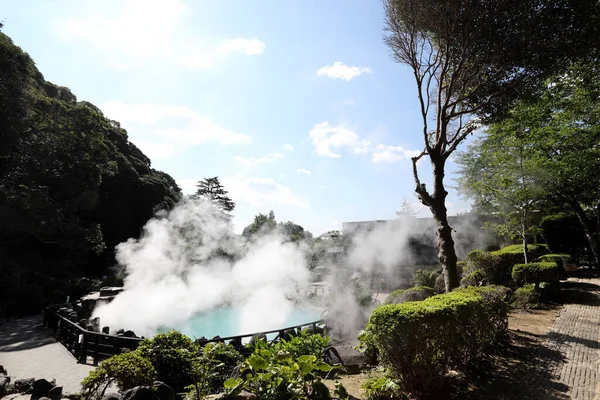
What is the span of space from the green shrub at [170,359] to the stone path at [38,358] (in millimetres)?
3118

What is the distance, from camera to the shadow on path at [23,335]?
9.97 meters

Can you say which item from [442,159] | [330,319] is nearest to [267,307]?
[330,319]

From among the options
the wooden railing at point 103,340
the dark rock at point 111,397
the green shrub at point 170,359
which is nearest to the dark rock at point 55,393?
the wooden railing at point 103,340

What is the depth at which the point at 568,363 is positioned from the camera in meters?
5.54

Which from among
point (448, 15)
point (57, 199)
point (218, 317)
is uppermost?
point (448, 15)

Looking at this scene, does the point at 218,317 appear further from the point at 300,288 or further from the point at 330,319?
the point at 330,319

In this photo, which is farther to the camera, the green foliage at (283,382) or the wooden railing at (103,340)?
the wooden railing at (103,340)

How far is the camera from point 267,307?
16.4 metres

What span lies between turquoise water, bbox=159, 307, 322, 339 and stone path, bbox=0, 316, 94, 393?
4345 mm

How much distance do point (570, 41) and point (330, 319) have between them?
395 inches

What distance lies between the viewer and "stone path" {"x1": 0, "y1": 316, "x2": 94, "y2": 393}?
7152mm

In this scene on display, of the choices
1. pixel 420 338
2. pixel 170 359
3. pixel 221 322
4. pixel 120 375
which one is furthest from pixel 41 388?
pixel 221 322

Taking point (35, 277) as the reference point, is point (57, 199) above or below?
above

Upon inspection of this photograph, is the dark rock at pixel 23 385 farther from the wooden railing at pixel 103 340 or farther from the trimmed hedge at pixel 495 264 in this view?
the trimmed hedge at pixel 495 264
